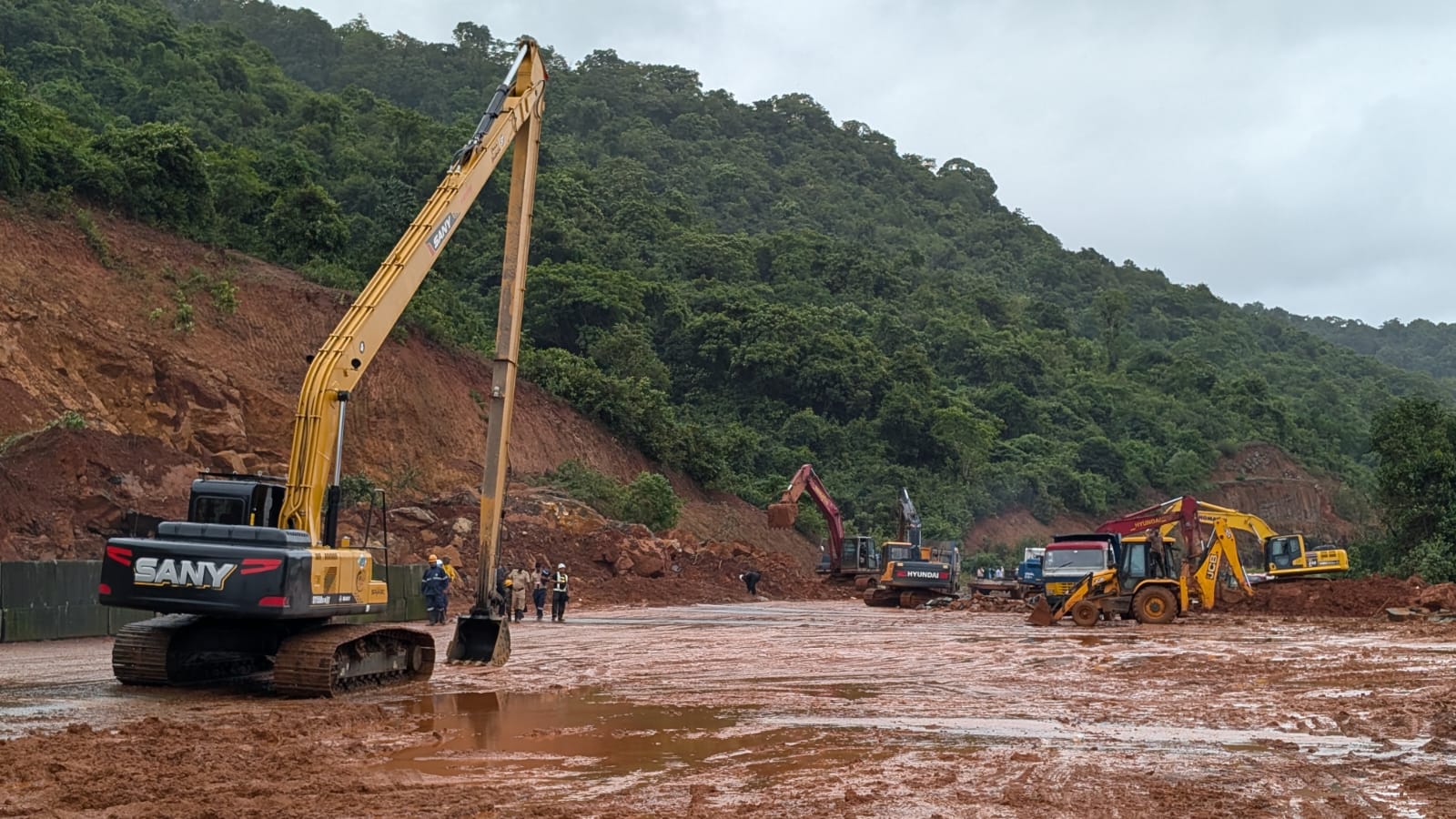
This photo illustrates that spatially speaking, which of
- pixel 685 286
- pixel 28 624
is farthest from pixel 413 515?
pixel 685 286

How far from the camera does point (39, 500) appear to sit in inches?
1144

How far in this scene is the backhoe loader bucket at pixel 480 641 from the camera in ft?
58.6

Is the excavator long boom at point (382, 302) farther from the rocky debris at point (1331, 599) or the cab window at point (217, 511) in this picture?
the rocky debris at point (1331, 599)

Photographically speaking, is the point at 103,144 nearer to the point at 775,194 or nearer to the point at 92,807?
the point at 92,807

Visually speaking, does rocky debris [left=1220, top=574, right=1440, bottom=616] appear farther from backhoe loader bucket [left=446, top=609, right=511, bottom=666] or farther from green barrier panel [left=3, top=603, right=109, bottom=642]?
green barrier panel [left=3, top=603, right=109, bottom=642]

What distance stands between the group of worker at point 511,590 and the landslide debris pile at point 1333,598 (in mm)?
17495

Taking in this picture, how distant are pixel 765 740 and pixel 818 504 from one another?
1481 inches

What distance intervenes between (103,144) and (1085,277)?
4341 inches

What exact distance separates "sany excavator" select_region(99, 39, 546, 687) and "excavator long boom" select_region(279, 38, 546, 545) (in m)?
0.02

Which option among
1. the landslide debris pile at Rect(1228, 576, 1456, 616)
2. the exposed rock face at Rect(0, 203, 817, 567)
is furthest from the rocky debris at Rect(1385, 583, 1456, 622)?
the exposed rock face at Rect(0, 203, 817, 567)

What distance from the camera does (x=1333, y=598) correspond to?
1403 inches

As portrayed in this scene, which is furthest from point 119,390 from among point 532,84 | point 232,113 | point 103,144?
point 232,113

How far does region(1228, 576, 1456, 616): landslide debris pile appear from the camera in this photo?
114 ft

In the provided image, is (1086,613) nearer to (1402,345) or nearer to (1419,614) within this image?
(1419,614)
